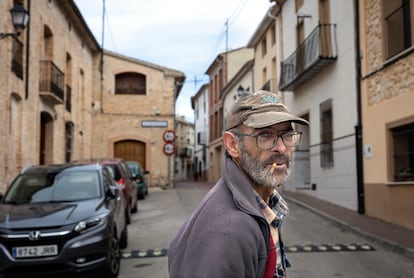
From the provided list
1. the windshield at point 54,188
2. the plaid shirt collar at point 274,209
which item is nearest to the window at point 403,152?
the windshield at point 54,188

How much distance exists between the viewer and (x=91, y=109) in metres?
25.6

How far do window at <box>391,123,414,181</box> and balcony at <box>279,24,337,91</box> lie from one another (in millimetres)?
4273

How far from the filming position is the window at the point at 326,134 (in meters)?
15.0

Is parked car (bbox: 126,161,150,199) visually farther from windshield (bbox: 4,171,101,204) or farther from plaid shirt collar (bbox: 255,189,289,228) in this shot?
plaid shirt collar (bbox: 255,189,289,228)

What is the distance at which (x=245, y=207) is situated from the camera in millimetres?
1507

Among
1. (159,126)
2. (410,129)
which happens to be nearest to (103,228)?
(410,129)

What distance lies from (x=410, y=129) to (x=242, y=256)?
390 inches

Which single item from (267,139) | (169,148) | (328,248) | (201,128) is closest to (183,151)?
(201,128)

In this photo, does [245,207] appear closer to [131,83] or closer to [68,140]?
[68,140]

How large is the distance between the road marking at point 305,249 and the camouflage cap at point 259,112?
644 centimetres

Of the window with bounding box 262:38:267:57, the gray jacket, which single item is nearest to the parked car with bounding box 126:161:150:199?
the window with bounding box 262:38:267:57

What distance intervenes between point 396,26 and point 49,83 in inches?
452

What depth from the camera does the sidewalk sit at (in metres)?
8.12

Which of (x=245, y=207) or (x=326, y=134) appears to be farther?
(x=326, y=134)
